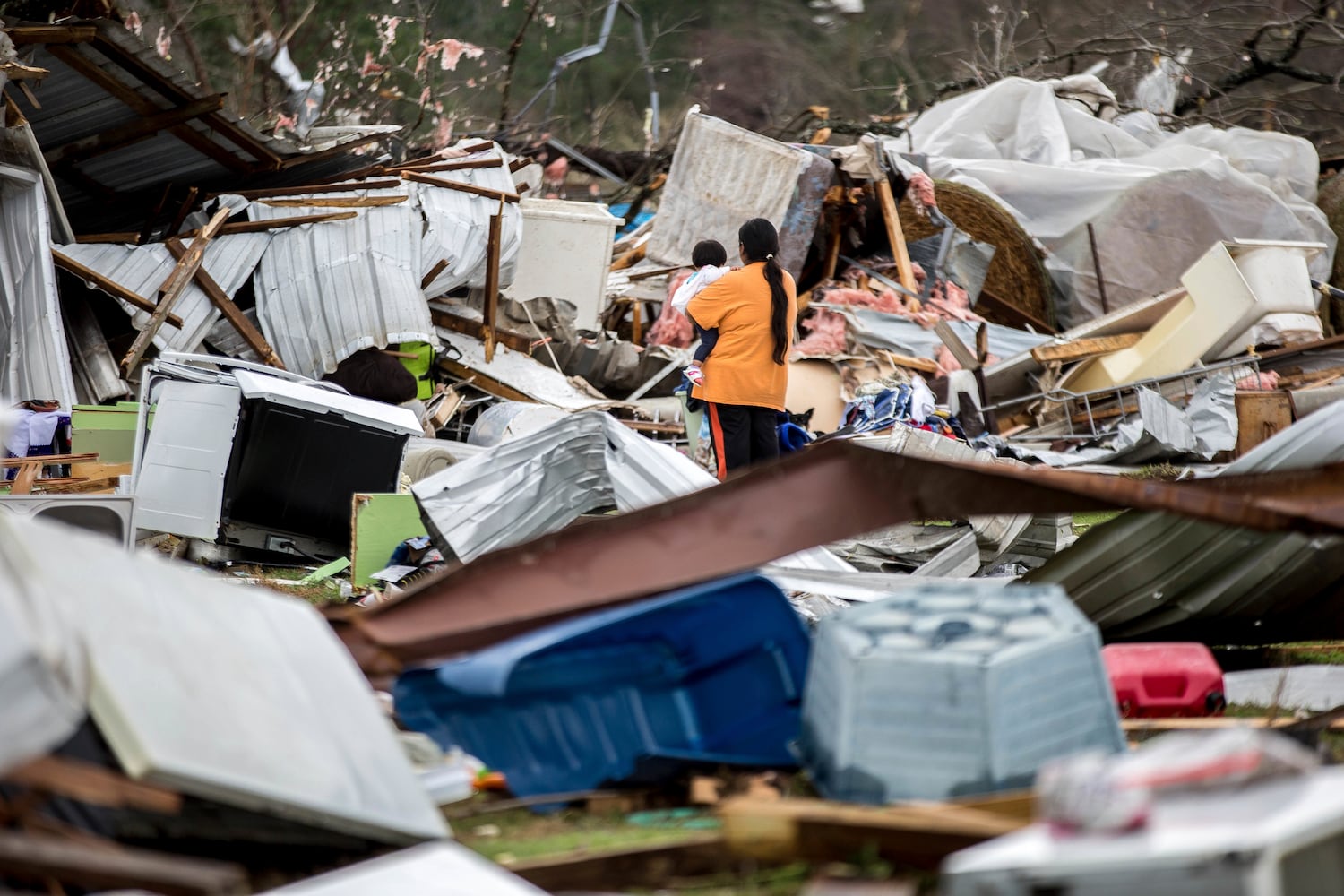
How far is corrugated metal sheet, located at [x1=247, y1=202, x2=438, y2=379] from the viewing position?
1030cm

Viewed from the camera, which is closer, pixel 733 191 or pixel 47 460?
pixel 47 460

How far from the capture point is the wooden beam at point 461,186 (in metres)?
11.7

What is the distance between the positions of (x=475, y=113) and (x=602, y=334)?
39.3 ft

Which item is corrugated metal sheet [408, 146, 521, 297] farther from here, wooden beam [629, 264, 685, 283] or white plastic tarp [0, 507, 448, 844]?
white plastic tarp [0, 507, 448, 844]

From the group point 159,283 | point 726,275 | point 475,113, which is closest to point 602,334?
point 159,283

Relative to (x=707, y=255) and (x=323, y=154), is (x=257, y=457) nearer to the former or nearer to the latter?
(x=707, y=255)

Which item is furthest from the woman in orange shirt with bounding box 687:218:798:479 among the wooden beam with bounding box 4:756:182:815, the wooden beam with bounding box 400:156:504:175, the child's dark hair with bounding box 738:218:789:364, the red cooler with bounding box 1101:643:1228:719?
the wooden beam with bounding box 4:756:182:815

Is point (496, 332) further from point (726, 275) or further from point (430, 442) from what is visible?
point (726, 275)

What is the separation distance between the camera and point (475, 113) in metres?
23.6

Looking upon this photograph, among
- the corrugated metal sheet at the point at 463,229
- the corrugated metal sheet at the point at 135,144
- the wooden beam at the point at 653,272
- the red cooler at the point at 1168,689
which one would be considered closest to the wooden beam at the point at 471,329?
the corrugated metal sheet at the point at 463,229

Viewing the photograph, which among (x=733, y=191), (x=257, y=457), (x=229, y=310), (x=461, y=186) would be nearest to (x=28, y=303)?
(x=229, y=310)

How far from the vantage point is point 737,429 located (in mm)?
7758

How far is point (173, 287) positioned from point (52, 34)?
1840mm

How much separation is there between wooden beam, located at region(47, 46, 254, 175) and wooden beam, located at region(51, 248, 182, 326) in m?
1.16
